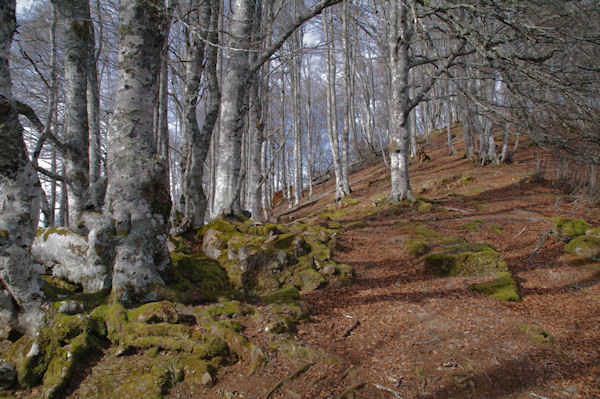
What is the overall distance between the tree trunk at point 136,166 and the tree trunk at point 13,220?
0.71m

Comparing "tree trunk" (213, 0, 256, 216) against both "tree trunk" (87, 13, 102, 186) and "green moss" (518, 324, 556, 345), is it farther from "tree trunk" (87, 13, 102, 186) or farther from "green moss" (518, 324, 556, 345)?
"green moss" (518, 324, 556, 345)

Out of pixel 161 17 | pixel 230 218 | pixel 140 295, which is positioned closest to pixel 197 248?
pixel 230 218

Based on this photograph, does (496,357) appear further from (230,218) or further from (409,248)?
(230,218)

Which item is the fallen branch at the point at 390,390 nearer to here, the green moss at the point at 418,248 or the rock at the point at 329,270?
the rock at the point at 329,270

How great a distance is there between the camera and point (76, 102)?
18.2ft

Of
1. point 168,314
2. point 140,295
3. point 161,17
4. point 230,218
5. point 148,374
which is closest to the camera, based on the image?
Answer: point 148,374

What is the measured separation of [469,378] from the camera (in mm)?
2711

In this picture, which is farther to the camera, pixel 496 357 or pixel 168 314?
pixel 168 314

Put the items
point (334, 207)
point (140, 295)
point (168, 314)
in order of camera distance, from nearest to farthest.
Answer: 1. point (168, 314)
2. point (140, 295)
3. point (334, 207)

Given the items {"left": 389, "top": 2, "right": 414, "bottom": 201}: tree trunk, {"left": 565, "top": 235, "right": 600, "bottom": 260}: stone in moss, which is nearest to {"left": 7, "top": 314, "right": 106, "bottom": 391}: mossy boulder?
{"left": 565, "top": 235, "right": 600, "bottom": 260}: stone in moss

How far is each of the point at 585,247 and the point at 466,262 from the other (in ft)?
6.32

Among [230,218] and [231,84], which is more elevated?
[231,84]

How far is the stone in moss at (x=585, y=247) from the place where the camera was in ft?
16.4

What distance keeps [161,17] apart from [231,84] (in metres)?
2.71
